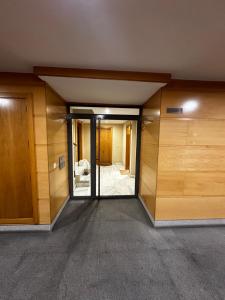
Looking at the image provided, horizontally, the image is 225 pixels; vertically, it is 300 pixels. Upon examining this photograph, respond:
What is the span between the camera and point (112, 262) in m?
1.79

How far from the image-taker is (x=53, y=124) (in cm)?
250

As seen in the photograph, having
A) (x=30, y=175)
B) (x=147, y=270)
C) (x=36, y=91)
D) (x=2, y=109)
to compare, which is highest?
(x=36, y=91)

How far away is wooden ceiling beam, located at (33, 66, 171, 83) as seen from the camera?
1.88 m

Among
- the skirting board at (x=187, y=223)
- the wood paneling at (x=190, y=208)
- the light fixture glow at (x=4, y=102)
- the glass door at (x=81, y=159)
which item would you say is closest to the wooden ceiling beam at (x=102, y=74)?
the light fixture glow at (x=4, y=102)

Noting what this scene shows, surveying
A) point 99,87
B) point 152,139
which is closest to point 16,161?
point 99,87

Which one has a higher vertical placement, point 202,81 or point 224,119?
point 202,81

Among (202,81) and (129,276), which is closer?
(129,276)

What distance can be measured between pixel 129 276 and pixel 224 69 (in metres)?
2.88

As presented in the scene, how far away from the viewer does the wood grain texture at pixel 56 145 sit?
7.77 feet

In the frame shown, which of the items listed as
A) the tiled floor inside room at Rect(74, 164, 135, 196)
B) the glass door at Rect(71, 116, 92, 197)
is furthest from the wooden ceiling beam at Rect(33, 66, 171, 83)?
the tiled floor inside room at Rect(74, 164, 135, 196)

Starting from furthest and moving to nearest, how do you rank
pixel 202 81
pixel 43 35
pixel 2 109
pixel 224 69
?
pixel 202 81
pixel 2 109
pixel 224 69
pixel 43 35

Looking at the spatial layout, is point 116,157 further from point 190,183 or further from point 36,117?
point 36,117

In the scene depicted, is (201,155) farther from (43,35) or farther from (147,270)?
(43,35)

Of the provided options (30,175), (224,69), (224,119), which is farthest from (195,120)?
(30,175)
